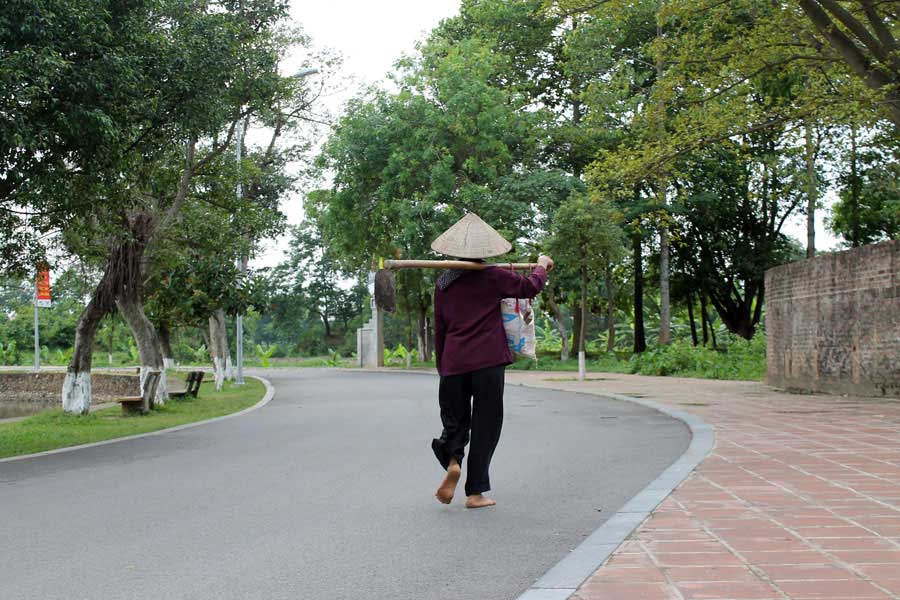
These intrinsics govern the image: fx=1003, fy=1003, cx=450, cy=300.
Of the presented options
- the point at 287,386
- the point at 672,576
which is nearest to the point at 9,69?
the point at 672,576

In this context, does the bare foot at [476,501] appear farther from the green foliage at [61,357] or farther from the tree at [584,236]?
the green foliage at [61,357]

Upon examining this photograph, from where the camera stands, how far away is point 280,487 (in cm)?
780

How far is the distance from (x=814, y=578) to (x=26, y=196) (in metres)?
10.0

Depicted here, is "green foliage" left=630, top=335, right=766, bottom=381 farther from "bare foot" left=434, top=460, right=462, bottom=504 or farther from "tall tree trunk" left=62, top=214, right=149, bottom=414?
"bare foot" left=434, top=460, right=462, bottom=504

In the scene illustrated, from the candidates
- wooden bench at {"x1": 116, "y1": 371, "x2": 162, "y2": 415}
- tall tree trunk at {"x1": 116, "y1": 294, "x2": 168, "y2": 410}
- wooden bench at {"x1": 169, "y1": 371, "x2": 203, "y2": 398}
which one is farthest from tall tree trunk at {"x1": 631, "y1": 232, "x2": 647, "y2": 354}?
wooden bench at {"x1": 116, "y1": 371, "x2": 162, "y2": 415}

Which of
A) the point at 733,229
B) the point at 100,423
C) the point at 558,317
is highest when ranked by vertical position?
the point at 733,229

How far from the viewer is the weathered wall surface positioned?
15562mm

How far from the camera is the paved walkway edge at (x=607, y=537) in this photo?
4262mm

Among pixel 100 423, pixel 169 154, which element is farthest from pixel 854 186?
pixel 100 423

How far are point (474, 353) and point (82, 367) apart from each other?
519 inches

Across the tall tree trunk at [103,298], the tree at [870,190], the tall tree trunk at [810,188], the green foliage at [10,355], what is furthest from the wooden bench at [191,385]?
the green foliage at [10,355]

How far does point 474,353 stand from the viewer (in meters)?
6.45

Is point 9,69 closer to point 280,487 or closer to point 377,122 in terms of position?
point 280,487

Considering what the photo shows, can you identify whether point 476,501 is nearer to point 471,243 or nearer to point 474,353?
point 474,353
